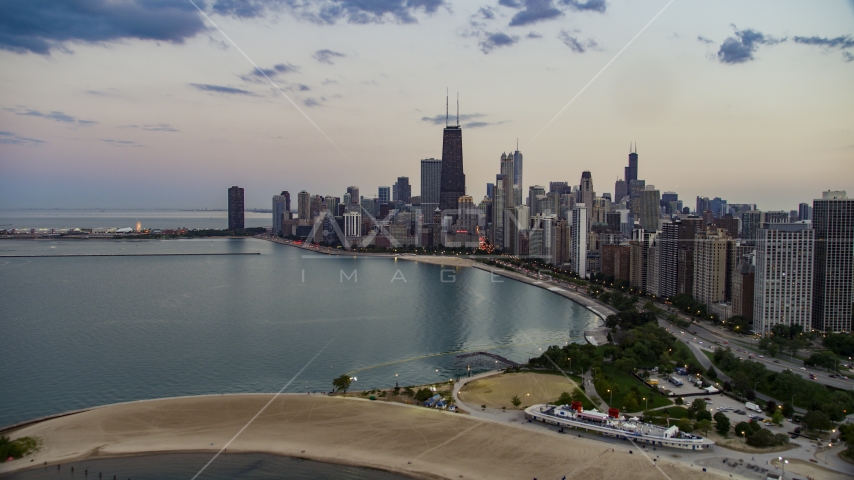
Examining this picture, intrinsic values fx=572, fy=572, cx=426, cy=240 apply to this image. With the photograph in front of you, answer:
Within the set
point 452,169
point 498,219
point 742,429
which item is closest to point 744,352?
point 742,429

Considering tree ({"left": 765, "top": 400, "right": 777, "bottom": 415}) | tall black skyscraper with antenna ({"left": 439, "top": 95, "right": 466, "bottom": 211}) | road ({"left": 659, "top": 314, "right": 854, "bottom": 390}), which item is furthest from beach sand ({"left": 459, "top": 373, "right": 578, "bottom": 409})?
tall black skyscraper with antenna ({"left": 439, "top": 95, "right": 466, "bottom": 211})

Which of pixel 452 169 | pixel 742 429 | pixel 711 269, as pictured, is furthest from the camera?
pixel 452 169

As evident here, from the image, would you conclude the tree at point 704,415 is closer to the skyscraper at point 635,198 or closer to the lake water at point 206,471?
the lake water at point 206,471

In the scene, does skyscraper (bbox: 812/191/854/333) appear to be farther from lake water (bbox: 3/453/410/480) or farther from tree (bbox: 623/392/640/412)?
lake water (bbox: 3/453/410/480)

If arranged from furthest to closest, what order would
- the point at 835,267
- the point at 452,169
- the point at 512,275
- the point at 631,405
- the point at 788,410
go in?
the point at 452,169, the point at 512,275, the point at 835,267, the point at 631,405, the point at 788,410

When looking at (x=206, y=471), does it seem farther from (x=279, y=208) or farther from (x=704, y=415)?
(x=279, y=208)

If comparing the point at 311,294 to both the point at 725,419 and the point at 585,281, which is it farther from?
the point at 725,419
